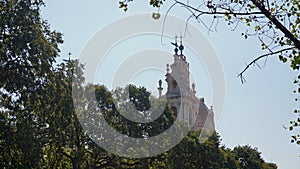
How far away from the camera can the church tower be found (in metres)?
48.5

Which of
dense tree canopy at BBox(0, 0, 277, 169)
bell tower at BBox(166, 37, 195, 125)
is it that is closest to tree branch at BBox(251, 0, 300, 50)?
dense tree canopy at BBox(0, 0, 277, 169)

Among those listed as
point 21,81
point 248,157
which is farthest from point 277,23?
point 248,157

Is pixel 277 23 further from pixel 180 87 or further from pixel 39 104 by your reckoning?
pixel 180 87

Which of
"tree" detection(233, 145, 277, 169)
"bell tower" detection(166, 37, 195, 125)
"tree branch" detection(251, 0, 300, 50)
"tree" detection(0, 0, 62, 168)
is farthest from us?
"bell tower" detection(166, 37, 195, 125)

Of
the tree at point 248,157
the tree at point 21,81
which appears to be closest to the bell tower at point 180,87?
the tree at point 248,157

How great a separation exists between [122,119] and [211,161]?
25.6 ft

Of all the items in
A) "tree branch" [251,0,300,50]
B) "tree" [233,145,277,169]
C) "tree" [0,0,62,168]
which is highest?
"tree" [233,145,277,169]

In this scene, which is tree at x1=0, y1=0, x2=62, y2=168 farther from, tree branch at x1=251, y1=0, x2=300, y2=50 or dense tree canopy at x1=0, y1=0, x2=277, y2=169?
tree branch at x1=251, y1=0, x2=300, y2=50

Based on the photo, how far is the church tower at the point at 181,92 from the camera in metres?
48.5

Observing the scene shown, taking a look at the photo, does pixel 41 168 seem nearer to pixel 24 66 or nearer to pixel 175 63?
pixel 24 66

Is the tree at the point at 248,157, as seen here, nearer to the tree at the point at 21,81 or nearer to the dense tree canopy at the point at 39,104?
the dense tree canopy at the point at 39,104

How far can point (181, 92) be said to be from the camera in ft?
162

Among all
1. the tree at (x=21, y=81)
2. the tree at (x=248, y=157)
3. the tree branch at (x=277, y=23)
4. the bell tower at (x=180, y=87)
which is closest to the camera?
the tree branch at (x=277, y=23)

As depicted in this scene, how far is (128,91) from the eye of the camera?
2847 cm
